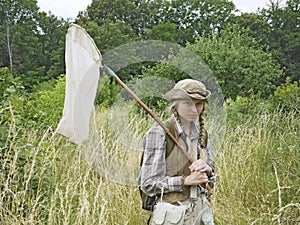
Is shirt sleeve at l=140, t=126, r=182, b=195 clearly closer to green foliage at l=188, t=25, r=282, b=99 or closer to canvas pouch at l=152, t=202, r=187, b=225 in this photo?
canvas pouch at l=152, t=202, r=187, b=225

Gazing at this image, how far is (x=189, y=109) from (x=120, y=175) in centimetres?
84

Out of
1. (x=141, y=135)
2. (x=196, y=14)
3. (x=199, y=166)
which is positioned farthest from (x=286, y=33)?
(x=199, y=166)

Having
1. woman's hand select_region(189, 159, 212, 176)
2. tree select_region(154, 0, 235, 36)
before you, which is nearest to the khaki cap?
woman's hand select_region(189, 159, 212, 176)

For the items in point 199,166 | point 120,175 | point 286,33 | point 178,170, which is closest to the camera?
point 199,166

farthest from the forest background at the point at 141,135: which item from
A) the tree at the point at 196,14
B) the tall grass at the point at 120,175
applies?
the tree at the point at 196,14

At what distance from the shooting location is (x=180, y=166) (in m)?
2.26

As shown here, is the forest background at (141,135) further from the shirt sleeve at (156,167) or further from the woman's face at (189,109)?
the woman's face at (189,109)

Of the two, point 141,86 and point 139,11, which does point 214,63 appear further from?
point 139,11

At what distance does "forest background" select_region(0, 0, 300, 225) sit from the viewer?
3014 millimetres

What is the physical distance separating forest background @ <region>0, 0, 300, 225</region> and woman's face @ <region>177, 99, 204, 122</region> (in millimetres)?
536

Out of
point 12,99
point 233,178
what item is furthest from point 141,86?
point 233,178

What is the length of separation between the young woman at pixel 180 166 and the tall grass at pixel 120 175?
0.47 m

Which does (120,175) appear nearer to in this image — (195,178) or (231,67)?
(195,178)

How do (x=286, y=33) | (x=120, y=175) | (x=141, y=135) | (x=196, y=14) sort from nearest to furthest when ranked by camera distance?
(x=120, y=175)
(x=141, y=135)
(x=196, y=14)
(x=286, y=33)
